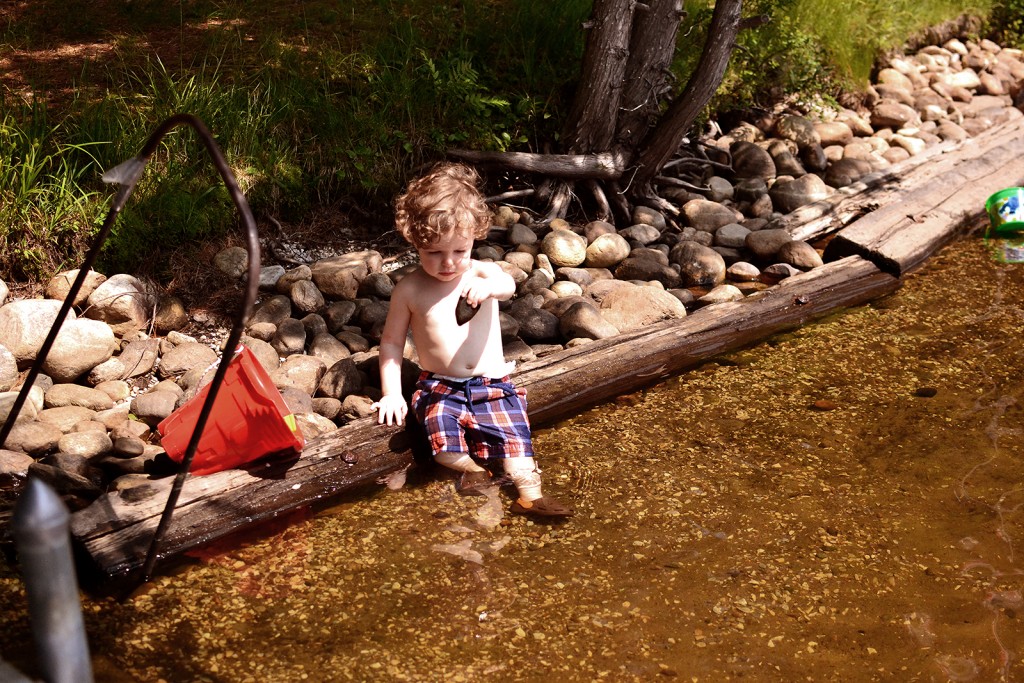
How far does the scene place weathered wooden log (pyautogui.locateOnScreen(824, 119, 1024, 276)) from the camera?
5637 mm

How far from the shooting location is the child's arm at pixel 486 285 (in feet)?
11.8

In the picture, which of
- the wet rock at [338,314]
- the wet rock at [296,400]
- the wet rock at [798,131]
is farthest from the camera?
the wet rock at [798,131]

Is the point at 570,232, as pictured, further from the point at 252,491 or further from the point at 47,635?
the point at 47,635

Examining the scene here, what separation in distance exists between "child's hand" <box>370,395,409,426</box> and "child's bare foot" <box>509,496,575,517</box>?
1.80 feet

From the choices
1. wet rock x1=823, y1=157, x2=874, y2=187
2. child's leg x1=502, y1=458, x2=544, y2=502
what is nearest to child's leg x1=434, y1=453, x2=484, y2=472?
child's leg x1=502, y1=458, x2=544, y2=502

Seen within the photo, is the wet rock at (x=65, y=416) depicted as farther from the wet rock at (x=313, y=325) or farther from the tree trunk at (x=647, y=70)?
the tree trunk at (x=647, y=70)

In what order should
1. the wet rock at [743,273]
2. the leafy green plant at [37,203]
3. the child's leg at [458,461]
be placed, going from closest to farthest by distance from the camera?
the child's leg at [458,461]
the leafy green plant at [37,203]
the wet rock at [743,273]

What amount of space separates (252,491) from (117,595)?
1.77 feet

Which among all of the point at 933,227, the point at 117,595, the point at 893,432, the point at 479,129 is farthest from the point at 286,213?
the point at 933,227

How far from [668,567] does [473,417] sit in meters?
0.93

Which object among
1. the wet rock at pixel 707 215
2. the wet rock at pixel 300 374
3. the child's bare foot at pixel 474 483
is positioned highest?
the wet rock at pixel 707 215

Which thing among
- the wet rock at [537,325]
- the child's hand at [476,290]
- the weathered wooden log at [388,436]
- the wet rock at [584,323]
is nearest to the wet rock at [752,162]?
the weathered wooden log at [388,436]

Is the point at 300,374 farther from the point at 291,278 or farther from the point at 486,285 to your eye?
the point at 486,285

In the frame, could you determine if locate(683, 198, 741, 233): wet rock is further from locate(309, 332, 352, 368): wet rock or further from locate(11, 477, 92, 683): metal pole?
locate(11, 477, 92, 683): metal pole
